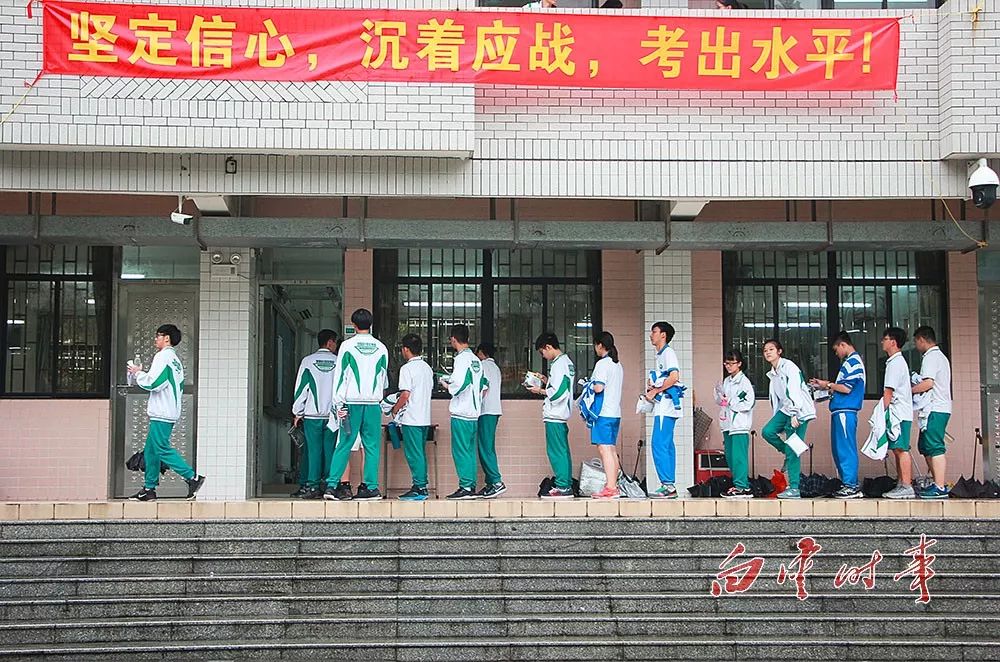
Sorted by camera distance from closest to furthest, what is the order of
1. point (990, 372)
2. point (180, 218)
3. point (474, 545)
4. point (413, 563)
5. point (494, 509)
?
point (413, 563) < point (474, 545) < point (494, 509) < point (180, 218) < point (990, 372)

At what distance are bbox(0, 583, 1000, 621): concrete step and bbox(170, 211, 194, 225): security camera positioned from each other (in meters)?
3.80

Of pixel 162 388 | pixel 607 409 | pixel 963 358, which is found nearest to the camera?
pixel 162 388

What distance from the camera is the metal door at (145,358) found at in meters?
13.9

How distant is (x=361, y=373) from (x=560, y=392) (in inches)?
81.2

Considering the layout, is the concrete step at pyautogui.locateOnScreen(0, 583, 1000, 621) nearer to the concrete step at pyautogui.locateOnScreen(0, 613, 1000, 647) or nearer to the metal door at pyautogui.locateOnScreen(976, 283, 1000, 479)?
the concrete step at pyautogui.locateOnScreen(0, 613, 1000, 647)

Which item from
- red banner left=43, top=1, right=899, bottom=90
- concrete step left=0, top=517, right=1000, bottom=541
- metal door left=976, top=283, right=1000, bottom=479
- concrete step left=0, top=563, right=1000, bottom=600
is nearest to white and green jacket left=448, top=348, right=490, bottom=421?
concrete step left=0, top=517, right=1000, bottom=541

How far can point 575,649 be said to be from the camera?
938 cm

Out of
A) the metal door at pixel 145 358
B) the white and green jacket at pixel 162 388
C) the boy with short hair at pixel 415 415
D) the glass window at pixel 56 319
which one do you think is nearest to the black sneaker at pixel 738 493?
the boy with short hair at pixel 415 415

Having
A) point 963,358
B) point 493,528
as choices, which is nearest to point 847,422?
point 963,358

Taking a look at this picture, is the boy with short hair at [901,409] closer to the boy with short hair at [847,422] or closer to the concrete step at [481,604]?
the boy with short hair at [847,422]

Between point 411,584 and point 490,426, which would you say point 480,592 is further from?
point 490,426

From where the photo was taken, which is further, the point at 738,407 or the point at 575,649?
the point at 738,407

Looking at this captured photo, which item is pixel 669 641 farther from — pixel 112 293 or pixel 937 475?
pixel 112 293

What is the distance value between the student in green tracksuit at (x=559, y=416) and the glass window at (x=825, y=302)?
2730 millimetres
